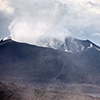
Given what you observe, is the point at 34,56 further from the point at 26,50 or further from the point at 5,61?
the point at 5,61

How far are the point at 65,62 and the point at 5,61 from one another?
161 ft

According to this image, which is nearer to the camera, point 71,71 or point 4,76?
point 4,76

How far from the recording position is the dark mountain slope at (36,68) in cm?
16588

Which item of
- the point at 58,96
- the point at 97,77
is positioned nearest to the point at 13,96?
the point at 58,96

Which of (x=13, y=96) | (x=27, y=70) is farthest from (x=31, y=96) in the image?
(x=27, y=70)

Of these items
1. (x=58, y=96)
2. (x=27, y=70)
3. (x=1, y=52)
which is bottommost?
(x=58, y=96)

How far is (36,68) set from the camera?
17888 cm

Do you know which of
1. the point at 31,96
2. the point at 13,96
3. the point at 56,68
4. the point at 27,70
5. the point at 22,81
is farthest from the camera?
the point at 56,68

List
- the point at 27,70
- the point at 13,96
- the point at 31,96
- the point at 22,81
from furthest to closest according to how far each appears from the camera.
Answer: the point at 27,70, the point at 22,81, the point at 31,96, the point at 13,96

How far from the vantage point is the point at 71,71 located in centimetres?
18862

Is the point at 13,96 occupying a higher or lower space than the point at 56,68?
lower

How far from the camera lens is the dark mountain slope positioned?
166 meters

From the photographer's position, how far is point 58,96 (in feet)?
301

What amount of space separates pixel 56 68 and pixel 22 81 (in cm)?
4062
